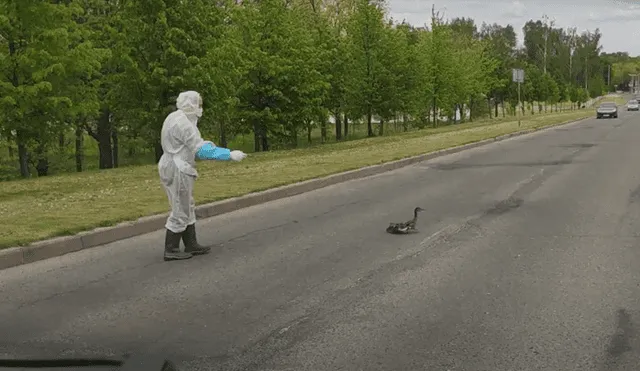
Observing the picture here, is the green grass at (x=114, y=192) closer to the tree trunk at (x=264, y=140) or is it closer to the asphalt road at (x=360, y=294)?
the asphalt road at (x=360, y=294)

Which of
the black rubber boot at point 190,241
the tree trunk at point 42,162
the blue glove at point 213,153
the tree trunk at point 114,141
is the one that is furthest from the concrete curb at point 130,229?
the tree trunk at point 114,141

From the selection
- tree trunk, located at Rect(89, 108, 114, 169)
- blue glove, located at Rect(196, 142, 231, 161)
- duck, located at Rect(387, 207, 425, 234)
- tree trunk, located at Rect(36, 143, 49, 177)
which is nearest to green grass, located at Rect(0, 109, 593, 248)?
blue glove, located at Rect(196, 142, 231, 161)

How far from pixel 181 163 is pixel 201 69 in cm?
1577

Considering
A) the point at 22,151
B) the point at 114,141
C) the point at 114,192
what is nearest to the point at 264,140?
the point at 114,141

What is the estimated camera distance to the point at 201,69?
21.9 m

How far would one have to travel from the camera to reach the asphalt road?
165 inches

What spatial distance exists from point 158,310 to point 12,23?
53.8 ft

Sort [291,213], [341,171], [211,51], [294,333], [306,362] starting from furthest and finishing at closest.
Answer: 1. [211,51]
2. [341,171]
3. [291,213]
4. [294,333]
5. [306,362]

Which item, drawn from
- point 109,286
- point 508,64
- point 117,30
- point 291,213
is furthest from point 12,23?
point 508,64

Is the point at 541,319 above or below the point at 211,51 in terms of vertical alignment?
below

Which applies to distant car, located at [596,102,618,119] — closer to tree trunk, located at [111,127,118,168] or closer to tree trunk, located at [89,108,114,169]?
tree trunk, located at [111,127,118,168]

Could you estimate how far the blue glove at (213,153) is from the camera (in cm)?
644

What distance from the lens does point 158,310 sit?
16.9 feet

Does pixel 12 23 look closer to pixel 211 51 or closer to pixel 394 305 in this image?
pixel 211 51
